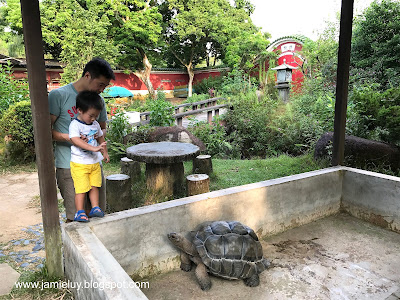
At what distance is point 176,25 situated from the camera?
21.1 m

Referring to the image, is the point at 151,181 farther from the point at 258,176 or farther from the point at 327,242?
the point at 327,242

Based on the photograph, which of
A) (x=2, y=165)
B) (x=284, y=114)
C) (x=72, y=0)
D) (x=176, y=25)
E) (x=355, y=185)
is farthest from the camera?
(x=176, y=25)

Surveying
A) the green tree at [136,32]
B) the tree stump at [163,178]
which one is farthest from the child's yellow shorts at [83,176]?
the green tree at [136,32]

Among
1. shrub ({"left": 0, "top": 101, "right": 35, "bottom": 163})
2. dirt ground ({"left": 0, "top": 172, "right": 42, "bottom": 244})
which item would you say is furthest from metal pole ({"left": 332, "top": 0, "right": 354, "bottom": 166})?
shrub ({"left": 0, "top": 101, "right": 35, "bottom": 163})

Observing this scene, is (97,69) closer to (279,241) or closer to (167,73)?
(279,241)

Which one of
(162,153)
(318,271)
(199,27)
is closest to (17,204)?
(162,153)

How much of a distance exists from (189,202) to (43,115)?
1.37 metres

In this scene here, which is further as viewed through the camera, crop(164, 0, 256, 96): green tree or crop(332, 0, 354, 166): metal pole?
crop(164, 0, 256, 96): green tree

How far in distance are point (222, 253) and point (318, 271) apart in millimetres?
919

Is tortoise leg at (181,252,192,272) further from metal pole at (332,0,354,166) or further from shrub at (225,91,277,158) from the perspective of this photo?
shrub at (225,91,277,158)

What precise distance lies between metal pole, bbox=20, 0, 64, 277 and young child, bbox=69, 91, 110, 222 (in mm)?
177

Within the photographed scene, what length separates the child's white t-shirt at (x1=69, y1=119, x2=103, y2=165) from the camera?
2158 mm

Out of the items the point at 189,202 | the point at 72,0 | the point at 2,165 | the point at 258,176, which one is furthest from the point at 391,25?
the point at 72,0

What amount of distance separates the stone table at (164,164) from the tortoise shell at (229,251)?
1704 millimetres
